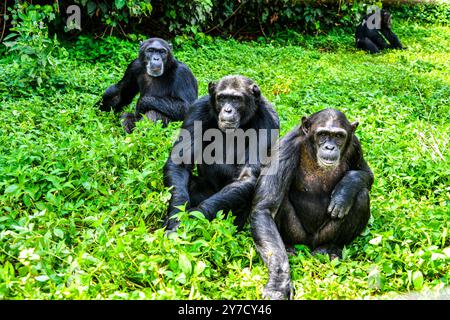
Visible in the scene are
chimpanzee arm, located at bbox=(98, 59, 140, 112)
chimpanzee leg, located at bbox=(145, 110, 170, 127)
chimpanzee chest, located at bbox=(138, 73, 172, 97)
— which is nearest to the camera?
chimpanzee leg, located at bbox=(145, 110, 170, 127)

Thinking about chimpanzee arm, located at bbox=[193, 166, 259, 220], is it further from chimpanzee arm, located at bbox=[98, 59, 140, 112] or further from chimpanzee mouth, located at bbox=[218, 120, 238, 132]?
chimpanzee arm, located at bbox=[98, 59, 140, 112]

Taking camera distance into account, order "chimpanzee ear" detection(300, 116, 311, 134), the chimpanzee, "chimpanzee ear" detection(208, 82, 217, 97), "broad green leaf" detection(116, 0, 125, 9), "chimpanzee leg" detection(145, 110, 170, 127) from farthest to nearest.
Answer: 1. "broad green leaf" detection(116, 0, 125, 9)
2. "chimpanzee leg" detection(145, 110, 170, 127)
3. "chimpanzee ear" detection(208, 82, 217, 97)
4. the chimpanzee
5. "chimpanzee ear" detection(300, 116, 311, 134)

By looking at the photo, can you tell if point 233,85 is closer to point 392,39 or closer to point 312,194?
point 312,194

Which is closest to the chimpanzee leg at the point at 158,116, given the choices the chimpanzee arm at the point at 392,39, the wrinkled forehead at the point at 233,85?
the wrinkled forehead at the point at 233,85

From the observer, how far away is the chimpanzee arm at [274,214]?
4.07 metres

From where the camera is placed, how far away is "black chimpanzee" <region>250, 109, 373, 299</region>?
15.0 feet

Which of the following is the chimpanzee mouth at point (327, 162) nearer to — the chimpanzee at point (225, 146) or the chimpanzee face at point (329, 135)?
the chimpanzee face at point (329, 135)

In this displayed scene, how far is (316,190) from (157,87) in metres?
3.66

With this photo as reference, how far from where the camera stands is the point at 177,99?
764 cm

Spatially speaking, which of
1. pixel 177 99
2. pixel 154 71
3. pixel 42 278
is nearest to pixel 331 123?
pixel 42 278

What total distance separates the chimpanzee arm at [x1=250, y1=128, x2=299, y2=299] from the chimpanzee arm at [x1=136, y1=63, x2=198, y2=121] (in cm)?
291

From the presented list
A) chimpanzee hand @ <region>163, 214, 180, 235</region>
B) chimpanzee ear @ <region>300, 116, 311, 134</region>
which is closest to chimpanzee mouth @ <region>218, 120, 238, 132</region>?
chimpanzee ear @ <region>300, 116, 311, 134</region>
